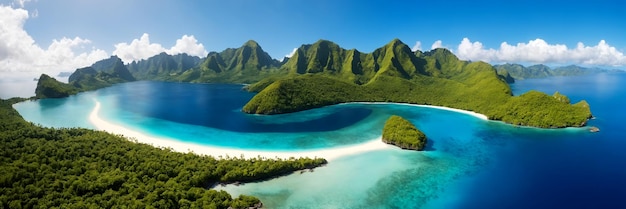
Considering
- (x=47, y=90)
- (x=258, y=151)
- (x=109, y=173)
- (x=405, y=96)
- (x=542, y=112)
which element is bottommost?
(x=258, y=151)

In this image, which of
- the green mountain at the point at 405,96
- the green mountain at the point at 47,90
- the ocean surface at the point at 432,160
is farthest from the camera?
the green mountain at the point at 47,90

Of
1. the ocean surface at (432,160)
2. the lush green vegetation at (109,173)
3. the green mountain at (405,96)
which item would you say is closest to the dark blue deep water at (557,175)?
the ocean surface at (432,160)

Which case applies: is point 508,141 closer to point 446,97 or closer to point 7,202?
point 446,97

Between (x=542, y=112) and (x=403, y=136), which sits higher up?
(x=542, y=112)

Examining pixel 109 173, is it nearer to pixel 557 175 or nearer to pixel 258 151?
pixel 258 151

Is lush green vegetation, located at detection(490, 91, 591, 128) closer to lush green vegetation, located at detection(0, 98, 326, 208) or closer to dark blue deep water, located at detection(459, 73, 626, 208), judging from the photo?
dark blue deep water, located at detection(459, 73, 626, 208)

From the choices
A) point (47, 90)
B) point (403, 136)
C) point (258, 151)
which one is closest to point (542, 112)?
point (403, 136)

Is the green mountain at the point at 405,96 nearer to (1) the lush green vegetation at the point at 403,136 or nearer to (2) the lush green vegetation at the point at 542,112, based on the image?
(2) the lush green vegetation at the point at 542,112
